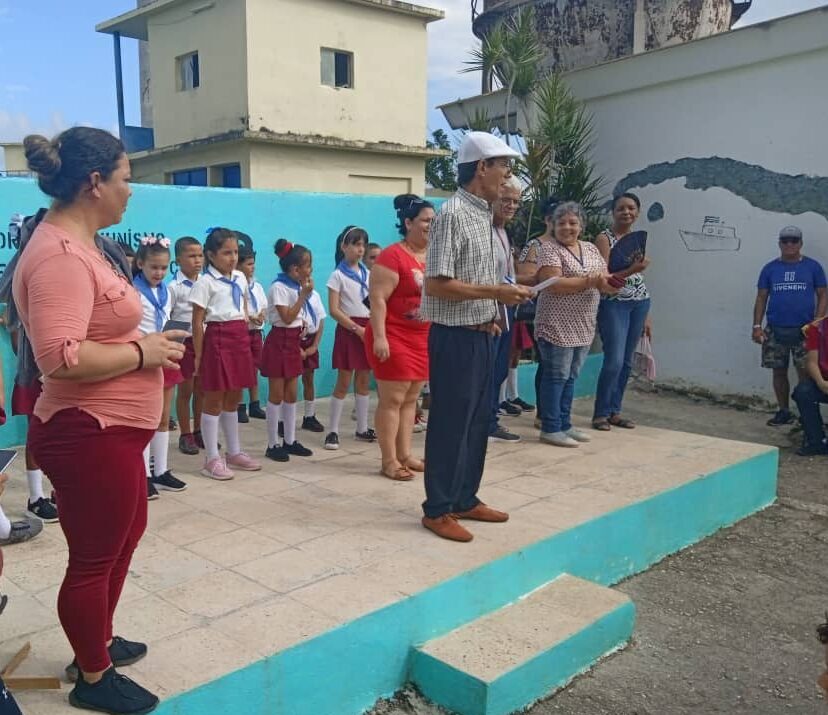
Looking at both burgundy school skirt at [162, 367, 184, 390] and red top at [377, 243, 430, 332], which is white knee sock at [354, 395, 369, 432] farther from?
burgundy school skirt at [162, 367, 184, 390]

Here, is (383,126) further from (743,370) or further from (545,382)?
(545,382)

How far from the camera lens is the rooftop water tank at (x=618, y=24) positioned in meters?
15.2

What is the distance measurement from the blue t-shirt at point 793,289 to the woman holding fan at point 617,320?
6.07 ft

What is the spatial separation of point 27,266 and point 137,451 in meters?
→ 0.56

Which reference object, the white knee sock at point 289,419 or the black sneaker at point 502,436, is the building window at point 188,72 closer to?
the white knee sock at point 289,419

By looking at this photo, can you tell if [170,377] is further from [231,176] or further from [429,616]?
[231,176]

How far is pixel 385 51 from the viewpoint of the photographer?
1609 centimetres

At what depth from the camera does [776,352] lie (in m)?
7.21

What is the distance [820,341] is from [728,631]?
3.29 m

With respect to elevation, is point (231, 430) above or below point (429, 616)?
above

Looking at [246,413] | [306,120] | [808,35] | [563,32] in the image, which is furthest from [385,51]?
[246,413]

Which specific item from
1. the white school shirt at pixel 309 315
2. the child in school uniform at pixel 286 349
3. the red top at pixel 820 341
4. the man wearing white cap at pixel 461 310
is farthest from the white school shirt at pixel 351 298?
the red top at pixel 820 341

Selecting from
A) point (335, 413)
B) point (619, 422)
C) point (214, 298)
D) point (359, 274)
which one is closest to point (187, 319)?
point (214, 298)

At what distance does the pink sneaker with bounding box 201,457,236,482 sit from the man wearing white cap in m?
1.50
